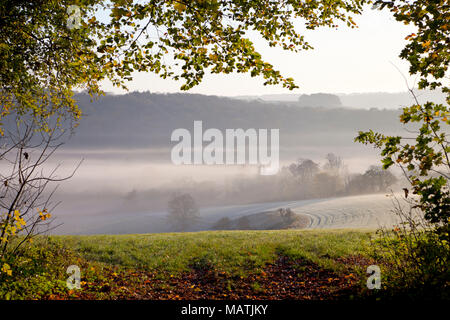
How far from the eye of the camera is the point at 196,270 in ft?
36.2

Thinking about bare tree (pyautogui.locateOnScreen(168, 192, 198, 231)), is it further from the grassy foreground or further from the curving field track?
the grassy foreground

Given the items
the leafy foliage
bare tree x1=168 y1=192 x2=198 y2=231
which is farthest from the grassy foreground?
bare tree x1=168 y1=192 x2=198 y2=231

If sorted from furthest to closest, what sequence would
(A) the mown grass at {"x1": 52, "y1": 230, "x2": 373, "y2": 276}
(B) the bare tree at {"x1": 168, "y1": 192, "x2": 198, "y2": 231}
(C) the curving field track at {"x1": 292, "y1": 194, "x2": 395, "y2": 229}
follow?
(B) the bare tree at {"x1": 168, "y1": 192, "x2": 198, "y2": 231} → (C) the curving field track at {"x1": 292, "y1": 194, "x2": 395, "y2": 229} → (A) the mown grass at {"x1": 52, "y1": 230, "x2": 373, "y2": 276}

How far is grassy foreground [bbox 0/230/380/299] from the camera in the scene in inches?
303

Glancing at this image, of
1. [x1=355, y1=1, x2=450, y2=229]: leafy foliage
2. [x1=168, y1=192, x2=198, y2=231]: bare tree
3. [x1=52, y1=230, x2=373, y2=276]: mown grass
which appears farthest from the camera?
[x1=168, y1=192, x2=198, y2=231]: bare tree

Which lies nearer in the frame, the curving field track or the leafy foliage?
the leafy foliage

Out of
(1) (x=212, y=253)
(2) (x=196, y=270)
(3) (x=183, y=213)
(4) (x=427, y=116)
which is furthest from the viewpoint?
(3) (x=183, y=213)

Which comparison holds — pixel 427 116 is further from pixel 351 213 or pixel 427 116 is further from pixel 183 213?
pixel 183 213

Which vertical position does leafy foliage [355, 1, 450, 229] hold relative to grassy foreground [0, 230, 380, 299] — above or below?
above

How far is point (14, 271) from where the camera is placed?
22.8ft

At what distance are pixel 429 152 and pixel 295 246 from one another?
8615 millimetres

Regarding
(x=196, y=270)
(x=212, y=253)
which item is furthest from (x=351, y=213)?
(x=196, y=270)

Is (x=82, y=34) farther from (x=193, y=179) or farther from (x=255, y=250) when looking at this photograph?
(x=193, y=179)

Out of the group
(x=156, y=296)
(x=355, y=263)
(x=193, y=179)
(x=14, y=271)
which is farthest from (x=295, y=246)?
(x=193, y=179)
